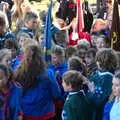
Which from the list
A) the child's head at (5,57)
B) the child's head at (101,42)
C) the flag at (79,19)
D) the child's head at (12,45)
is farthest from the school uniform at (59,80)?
the flag at (79,19)

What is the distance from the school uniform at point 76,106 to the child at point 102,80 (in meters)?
0.19

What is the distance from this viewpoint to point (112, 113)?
202 inches

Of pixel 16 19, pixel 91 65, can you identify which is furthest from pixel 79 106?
pixel 16 19

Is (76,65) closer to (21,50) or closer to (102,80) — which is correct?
(102,80)

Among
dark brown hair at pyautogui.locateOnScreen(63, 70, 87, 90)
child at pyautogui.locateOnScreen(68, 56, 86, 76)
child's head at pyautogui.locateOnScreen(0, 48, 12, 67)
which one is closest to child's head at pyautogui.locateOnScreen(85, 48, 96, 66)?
child at pyautogui.locateOnScreen(68, 56, 86, 76)

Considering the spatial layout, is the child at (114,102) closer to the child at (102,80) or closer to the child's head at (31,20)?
the child at (102,80)

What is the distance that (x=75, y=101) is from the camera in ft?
17.4

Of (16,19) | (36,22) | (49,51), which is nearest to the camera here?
(49,51)

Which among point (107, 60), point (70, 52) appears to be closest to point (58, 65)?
point (70, 52)

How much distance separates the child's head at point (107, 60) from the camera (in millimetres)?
5730

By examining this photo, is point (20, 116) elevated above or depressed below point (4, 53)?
below

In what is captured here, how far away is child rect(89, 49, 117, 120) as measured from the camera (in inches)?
220

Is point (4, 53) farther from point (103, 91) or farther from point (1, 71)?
point (103, 91)

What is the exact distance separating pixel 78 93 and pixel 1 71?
2.99 ft
